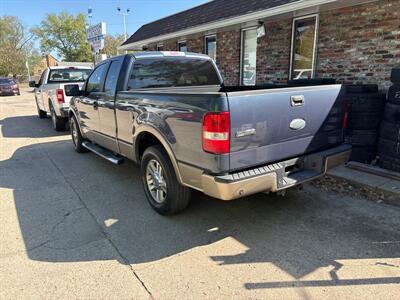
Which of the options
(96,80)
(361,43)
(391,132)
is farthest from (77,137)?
(361,43)

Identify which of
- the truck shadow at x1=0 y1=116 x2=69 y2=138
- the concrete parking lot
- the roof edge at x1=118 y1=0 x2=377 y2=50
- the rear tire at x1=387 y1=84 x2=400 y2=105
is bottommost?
the concrete parking lot

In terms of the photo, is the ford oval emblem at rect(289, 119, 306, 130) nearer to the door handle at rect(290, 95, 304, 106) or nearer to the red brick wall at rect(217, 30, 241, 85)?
the door handle at rect(290, 95, 304, 106)

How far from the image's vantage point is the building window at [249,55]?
9.06 metres

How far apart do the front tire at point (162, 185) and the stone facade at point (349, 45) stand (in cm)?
474

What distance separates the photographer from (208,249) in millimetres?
3143

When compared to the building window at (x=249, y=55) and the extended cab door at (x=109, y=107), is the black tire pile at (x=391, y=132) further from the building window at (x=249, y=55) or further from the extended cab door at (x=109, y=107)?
the building window at (x=249, y=55)

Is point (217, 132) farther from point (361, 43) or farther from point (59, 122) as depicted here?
point (59, 122)

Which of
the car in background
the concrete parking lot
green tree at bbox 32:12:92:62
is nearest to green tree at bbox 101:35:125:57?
green tree at bbox 32:12:92:62

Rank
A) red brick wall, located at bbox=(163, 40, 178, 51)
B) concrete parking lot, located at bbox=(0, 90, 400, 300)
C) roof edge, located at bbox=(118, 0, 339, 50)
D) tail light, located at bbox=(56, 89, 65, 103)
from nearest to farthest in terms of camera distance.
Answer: concrete parking lot, located at bbox=(0, 90, 400, 300)
roof edge, located at bbox=(118, 0, 339, 50)
tail light, located at bbox=(56, 89, 65, 103)
red brick wall, located at bbox=(163, 40, 178, 51)

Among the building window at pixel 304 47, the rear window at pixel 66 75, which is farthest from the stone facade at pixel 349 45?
the rear window at pixel 66 75

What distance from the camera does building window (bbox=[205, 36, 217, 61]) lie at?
415 inches

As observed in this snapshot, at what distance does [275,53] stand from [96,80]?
4916mm

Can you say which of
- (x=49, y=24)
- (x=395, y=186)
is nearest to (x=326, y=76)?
(x=395, y=186)

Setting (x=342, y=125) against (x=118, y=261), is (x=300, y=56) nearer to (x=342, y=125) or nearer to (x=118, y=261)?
(x=342, y=125)
